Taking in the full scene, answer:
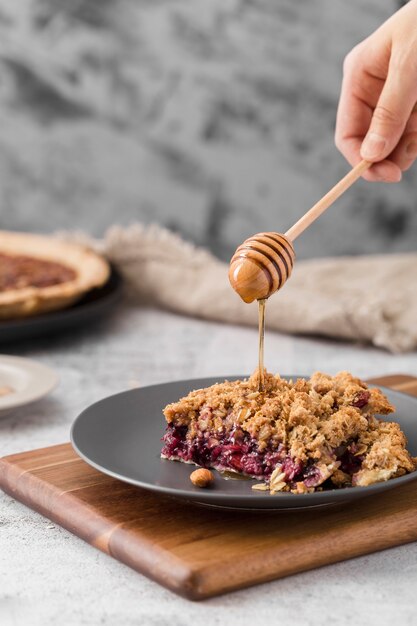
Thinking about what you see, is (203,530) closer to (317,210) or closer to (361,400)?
(361,400)

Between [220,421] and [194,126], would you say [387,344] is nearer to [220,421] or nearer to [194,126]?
[220,421]

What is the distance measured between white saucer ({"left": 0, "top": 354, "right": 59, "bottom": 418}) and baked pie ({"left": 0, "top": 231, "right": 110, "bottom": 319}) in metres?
0.50

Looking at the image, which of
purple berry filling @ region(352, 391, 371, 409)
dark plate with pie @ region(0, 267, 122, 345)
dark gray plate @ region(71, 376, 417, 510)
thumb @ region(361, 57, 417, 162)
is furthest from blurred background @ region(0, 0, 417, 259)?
purple berry filling @ region(352, 391, 371, 409)

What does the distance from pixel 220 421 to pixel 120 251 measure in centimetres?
241

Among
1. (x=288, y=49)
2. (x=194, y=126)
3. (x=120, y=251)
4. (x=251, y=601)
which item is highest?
(x=288, y=49)

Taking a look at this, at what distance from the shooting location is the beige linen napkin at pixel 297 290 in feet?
12.5

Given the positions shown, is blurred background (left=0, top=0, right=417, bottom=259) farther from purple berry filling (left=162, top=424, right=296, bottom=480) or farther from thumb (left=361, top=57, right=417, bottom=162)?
purple berry filling (left=162, top=424, right=296, bottom=480)

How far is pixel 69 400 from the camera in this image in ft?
10.3

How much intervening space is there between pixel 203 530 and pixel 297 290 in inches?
87.5

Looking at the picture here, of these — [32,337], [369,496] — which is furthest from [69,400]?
[369,496]

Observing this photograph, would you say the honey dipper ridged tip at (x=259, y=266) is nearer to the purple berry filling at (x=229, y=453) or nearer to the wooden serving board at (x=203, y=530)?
the purple berry filling at (x=229, y=453)

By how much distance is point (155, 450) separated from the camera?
7.29 ft

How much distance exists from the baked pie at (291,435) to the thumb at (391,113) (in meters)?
0.76

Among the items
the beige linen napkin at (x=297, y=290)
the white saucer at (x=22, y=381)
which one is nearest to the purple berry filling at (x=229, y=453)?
the white saucer at (x=22, y=381)
